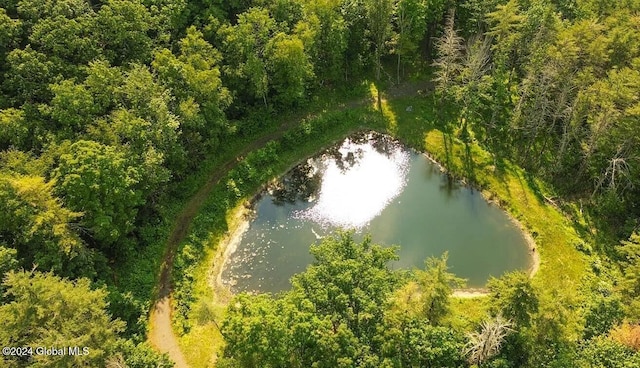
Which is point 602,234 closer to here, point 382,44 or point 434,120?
point 434,120

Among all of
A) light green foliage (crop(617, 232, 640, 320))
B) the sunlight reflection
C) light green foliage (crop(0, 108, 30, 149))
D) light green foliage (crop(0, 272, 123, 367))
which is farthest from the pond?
light green foliage (crop(0, 108, 30, 149))

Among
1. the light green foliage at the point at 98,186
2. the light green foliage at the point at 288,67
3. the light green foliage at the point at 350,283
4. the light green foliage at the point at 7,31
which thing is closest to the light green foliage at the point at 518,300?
the light green foliage at the point at 350,283

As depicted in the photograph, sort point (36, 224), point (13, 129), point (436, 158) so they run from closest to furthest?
point (36, 224) → point (13, 129) → point (436, 158)

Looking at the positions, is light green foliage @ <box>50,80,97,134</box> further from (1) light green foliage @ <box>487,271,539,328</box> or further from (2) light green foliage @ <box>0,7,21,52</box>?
(1) light green foliage @ <box>487,271,539,328</box>

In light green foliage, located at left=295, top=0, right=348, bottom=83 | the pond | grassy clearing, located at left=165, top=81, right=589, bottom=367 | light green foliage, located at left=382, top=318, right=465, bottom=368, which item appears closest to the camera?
light green foliage, located at left=382, top=318, right=465, bottom=368

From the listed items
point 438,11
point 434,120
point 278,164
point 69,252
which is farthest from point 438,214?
point 69,252

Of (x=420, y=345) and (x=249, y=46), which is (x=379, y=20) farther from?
(x=420, y=345)

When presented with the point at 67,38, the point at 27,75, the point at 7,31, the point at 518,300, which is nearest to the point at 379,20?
the point at 67,38
